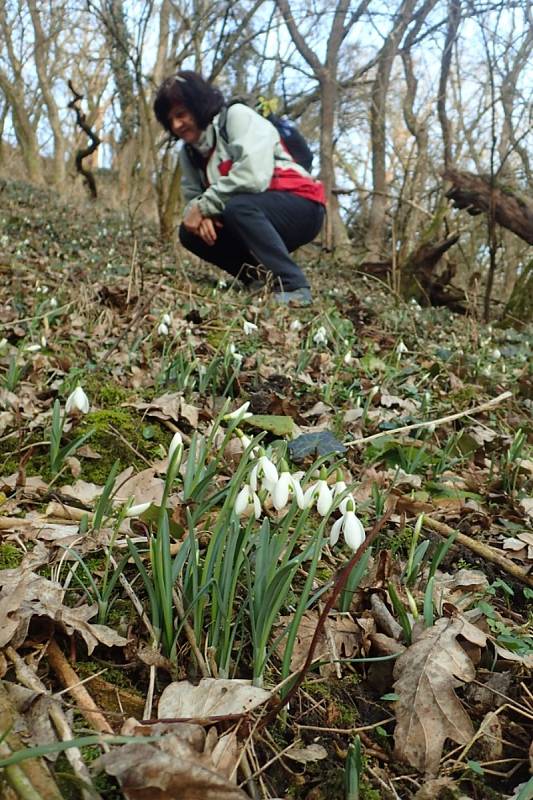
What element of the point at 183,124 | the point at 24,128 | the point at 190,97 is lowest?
the point at 183,124

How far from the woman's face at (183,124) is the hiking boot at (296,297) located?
141cm

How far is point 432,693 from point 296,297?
12.9ft

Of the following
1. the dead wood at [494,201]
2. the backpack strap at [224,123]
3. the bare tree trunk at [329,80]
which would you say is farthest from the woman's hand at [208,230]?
the bare tree trunk at [329,80]

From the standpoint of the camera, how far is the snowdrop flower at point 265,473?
50.1 inches

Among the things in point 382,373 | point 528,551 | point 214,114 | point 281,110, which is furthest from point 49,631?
point 281,110

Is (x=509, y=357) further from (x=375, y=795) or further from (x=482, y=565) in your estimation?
(x=375, y=795)

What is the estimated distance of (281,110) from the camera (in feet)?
45.5

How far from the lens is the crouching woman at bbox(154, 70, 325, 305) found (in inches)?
185

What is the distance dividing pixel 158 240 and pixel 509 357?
17.2 feet

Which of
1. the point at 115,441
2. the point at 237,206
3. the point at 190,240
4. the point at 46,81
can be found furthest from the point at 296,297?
the point at 46,81

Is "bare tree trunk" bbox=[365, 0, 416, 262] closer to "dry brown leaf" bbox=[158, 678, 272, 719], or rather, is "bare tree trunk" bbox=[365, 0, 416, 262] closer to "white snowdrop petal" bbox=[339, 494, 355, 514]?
"white snowdrop petal" bbox=[339, 494, 355, 514]

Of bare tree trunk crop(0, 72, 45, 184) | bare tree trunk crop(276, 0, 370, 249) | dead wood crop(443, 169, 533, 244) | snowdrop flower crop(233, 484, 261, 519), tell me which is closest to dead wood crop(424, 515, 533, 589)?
snowdrop flower crop(233, 484, 261, 519)

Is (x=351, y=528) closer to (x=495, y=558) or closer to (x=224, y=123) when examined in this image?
(x=495, y=558)

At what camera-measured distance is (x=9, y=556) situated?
1.34 metres
